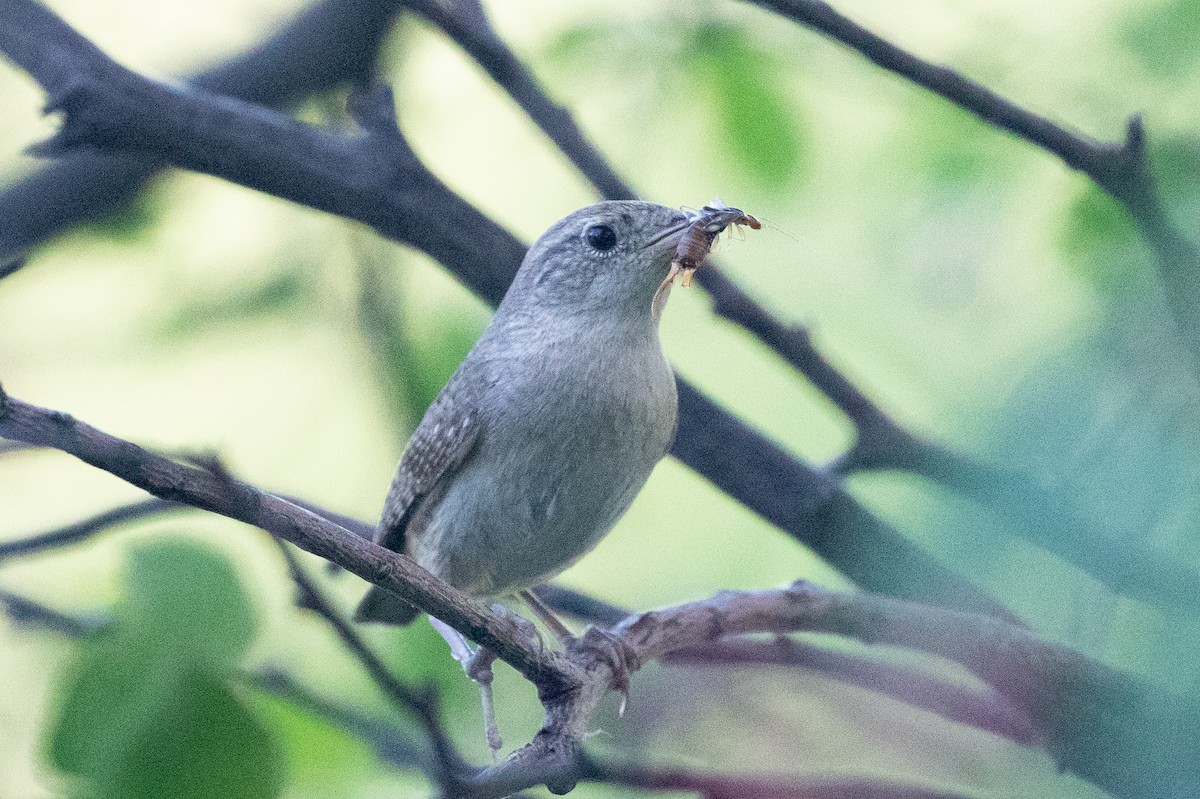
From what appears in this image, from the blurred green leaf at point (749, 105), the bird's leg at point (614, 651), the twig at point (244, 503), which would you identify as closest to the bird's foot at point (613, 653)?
the bird's leg at point (614, 651)

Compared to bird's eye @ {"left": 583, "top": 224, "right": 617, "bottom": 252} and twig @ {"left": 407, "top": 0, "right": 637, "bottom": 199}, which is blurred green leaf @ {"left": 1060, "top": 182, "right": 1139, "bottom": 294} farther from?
twig @ {"left": 407, "top": 0, "right": 637, "bottom": 199}

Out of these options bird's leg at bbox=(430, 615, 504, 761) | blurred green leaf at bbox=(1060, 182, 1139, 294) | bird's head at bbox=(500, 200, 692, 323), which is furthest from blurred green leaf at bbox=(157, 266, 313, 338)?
blurred green leaf at bbox=(1060, 182, 1139, 294)

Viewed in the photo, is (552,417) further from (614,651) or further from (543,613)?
(543,613)

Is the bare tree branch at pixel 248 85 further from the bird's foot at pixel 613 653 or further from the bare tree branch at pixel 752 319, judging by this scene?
the bird's foot at pixel 613 653

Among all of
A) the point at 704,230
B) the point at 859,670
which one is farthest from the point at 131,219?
the point at 859,670

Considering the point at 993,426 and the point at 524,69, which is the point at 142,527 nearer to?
the point at 524,69

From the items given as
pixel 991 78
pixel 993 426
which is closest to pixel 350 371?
pixel 991 78
